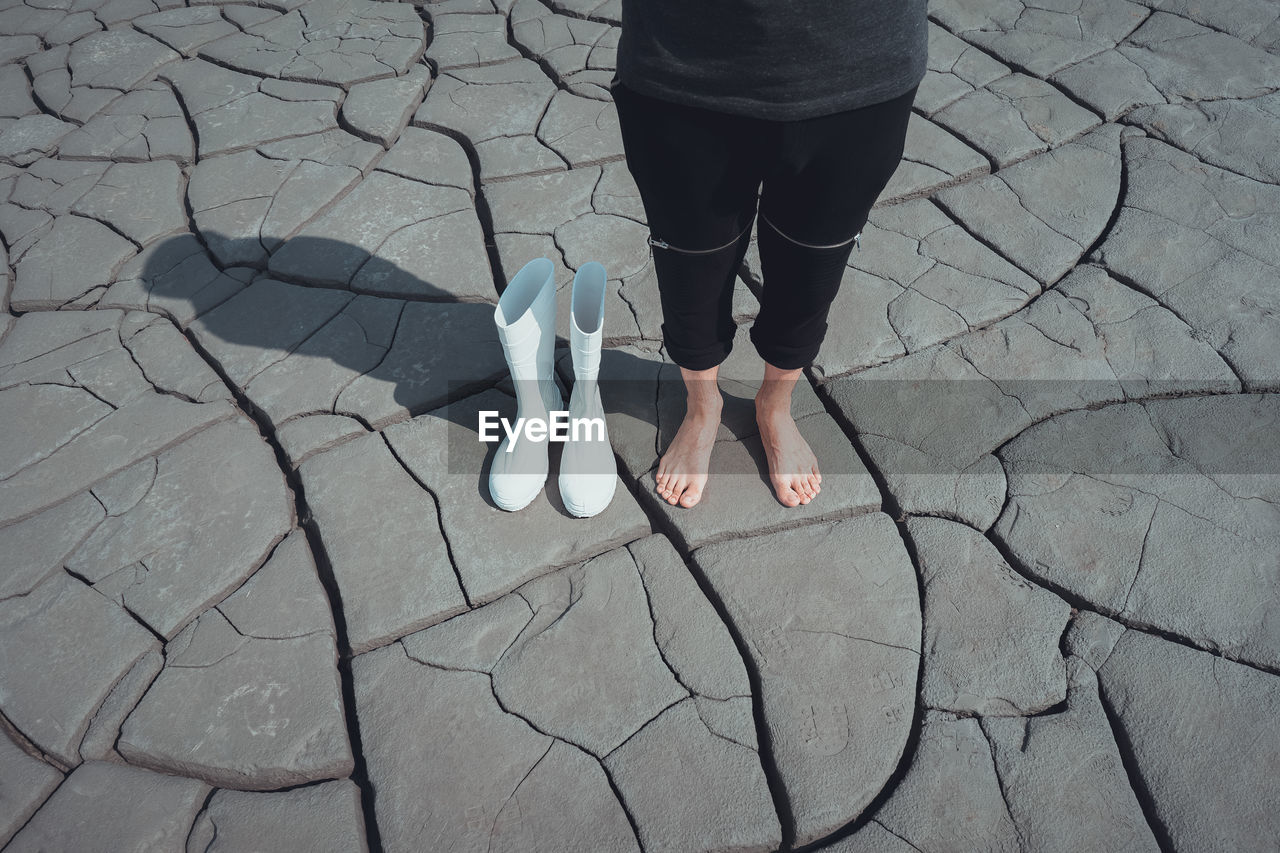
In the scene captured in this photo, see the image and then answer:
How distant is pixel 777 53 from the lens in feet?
3.39

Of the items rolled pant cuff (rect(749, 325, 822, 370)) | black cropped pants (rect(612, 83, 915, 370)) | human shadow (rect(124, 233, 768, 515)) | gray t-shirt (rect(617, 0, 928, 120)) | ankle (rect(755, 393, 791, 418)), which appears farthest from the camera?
human shadow (rect(124, 233, 768, 515))

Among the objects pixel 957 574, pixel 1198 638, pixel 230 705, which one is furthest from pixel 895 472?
pixel 230 705

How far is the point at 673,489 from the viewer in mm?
1738

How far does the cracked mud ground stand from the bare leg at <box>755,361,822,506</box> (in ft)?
0.18

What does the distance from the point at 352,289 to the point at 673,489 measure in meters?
1.17

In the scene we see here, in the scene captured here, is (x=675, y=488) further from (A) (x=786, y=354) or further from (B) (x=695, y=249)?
(B) (x=695, y=249)

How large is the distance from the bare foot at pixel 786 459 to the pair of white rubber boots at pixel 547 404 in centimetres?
35

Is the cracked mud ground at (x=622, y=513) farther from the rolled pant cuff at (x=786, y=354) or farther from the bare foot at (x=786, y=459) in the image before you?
the rolled pant cuff at (x=786, y=354)

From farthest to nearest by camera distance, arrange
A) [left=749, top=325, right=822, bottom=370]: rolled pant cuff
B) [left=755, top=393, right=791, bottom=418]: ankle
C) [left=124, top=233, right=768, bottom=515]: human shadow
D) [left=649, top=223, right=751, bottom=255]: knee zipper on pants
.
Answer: [left=124, top=233, right=768, bottom=515]: human shadow < [left=755, top=393, right=791, bottom=418]: ankle < [left=749, top=325, right=822, bottom=370]: rolled pant cuff < [left=649, top=223, right=751, bottom=255]: knee zipper on pants

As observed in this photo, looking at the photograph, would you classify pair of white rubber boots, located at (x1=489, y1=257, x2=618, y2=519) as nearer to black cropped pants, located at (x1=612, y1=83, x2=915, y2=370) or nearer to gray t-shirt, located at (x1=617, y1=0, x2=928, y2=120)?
black cropped pants, located at (x1=612, y1=83, x2=915, y2=370)

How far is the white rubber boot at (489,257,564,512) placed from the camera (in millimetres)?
1594

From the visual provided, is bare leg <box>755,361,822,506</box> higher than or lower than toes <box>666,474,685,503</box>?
higher

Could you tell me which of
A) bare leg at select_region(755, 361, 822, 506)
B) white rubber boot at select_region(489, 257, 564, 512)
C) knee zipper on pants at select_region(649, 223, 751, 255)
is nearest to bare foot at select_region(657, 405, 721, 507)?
bare leg at select_region(755, 361, 822, 506)

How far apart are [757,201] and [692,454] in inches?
22.8
